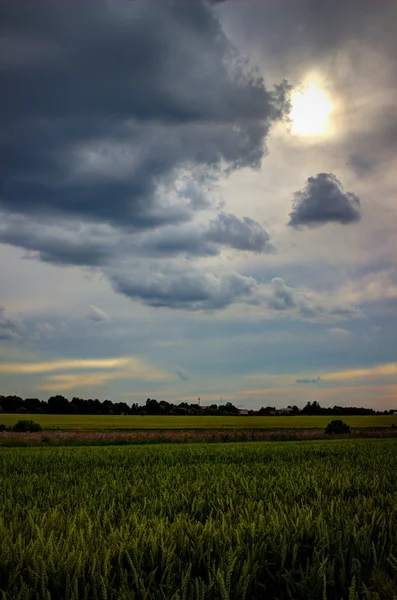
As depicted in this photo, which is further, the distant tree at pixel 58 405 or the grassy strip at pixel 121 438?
the distant tree at pixel 58 405

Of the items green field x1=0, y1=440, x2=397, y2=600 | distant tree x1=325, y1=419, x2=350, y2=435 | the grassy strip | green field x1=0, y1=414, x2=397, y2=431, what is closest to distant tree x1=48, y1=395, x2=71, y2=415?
green field x1=0, y1=414, x2=397, y2=431

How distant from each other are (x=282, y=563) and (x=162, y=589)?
3.12ft

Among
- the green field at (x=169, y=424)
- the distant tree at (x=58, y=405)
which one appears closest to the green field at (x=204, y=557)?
the green field at (x=169, y=424)

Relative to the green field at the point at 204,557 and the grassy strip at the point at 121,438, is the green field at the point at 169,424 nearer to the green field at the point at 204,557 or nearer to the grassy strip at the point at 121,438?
the grassy strip at the point at 121,438

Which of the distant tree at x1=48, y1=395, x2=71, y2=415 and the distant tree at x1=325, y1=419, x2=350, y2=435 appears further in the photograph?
the distant tree at x1=48, y1=395, x2=71, y2=415

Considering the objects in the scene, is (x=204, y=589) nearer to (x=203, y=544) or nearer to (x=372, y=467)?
(x=203, y=544)

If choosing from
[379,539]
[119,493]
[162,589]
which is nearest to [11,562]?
[162,589]

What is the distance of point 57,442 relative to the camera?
33250 mm

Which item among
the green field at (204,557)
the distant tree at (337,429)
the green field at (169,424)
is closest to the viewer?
the green field at (204,557)

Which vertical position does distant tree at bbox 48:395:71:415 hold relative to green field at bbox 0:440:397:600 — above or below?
above

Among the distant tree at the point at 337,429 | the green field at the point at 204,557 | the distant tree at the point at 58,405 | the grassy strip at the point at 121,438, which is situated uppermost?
the distant tree at the point at 58,405

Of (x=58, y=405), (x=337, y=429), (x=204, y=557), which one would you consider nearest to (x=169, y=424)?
(x=337, y=429)

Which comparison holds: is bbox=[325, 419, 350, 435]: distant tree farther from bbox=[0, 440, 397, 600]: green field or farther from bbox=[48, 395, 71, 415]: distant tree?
bbox=[48, 395, 71, 415]: distant tree

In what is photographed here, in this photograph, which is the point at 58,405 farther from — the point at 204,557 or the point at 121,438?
the point at 204,557
